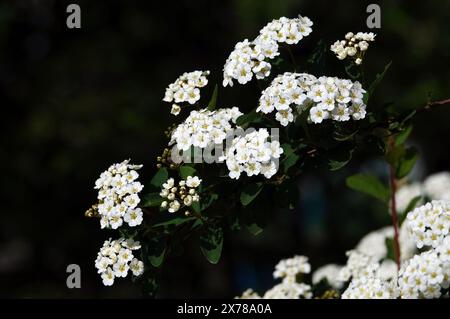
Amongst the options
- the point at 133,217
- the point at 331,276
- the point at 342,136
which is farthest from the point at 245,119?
the point at 331,276

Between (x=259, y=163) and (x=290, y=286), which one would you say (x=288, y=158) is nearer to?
(x=259, y=163)

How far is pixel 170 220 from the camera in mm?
1833

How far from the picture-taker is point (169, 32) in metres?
6.86

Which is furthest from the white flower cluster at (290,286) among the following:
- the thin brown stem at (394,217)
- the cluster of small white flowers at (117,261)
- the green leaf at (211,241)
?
the cluster of small white flowers at (117,261)

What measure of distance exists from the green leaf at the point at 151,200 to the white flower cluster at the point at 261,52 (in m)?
0.33

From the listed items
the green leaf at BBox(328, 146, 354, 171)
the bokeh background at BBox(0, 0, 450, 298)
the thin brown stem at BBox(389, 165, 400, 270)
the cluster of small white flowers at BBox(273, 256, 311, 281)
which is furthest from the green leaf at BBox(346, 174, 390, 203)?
the bokeh background at BBox(0, 0, 450, 298)

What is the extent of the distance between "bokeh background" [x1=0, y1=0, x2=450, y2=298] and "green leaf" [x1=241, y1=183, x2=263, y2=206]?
4.25 metres

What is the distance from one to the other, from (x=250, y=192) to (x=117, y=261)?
1.17 ft

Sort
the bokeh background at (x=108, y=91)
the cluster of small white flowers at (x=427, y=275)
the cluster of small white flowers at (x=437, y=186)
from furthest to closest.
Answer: the bokeh background at (x=108, y=91)
the cluster of small white flowers at (x=437, y=186)
the cluster of small white flowers at (x=427, y=275)

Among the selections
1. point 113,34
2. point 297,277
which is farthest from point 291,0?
point 297,277

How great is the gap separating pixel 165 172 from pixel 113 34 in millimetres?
5225

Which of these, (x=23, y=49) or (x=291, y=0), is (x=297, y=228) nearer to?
(x=291, y=0)

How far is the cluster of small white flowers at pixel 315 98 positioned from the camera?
5.61 feet

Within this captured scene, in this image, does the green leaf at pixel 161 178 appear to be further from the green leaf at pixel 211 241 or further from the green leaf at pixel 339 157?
the green leaf at pixel 339 157
